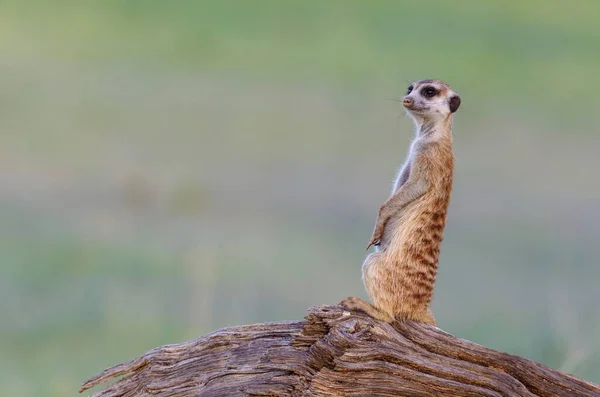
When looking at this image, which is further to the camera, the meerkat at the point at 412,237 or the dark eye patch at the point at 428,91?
the dark eye patch at the point at 428,91

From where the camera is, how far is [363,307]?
16.2 ft

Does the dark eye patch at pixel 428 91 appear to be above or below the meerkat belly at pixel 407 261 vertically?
above

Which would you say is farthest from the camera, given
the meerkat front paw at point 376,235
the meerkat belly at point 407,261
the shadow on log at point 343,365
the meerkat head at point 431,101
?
the meerkat head at point 431,101

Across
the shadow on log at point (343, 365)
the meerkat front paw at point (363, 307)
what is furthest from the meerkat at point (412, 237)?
the shadow on log at point (343, 365)

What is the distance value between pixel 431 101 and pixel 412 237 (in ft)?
2.98

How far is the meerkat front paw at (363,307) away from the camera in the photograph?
4.90 meters

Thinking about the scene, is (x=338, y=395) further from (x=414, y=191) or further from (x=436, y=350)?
(x=414, y=191)

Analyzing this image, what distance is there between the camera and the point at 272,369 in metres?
5.06

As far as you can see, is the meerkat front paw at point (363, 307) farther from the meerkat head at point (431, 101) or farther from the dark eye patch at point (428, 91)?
the dark eye patch at point (428, 91)

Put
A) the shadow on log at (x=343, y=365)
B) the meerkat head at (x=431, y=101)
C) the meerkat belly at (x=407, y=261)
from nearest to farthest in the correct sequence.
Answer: the shadow on log at (x=343, y=365) → the meerkat belly at (x=407, y=261) → the meerkat head at (x=431, y=101)

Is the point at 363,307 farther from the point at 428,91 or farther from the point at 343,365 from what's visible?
the point at 428,91

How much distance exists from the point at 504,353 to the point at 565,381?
39 cm

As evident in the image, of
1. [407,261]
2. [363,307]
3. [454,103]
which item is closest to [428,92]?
[454,103]

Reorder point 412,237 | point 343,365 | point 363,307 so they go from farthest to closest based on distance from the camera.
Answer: point 412,237 < point 363,307 < point 343,365
